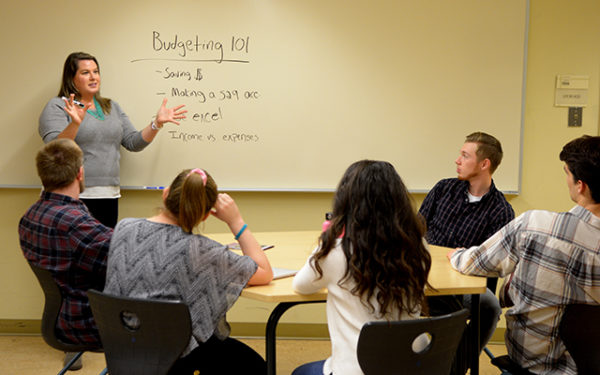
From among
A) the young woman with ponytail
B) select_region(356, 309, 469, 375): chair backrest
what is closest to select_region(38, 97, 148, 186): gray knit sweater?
the young woman with ponytail

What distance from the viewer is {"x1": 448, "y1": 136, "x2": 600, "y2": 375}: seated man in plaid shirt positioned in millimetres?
1747

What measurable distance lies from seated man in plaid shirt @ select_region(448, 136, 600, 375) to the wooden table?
0.55ft

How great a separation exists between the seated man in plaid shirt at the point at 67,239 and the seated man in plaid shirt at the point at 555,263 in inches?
56.3

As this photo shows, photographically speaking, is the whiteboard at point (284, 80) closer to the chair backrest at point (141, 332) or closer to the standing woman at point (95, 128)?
the standing woman at point (95, 128)

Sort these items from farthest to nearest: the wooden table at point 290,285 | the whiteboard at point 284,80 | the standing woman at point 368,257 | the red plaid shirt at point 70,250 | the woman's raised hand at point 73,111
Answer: the whiteboard at point 284,80 < the woman's raised hand at point 73,111 < the red plaid shirt at point 70,250 < the wooden table at point 290,285 < the standing woman at point 368,257

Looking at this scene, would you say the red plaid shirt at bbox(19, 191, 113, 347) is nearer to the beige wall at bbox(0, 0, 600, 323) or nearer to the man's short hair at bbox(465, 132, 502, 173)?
the beige wall at bbox(0, 0, 600, 323)

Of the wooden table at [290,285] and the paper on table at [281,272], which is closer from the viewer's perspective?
the wooden table at [290,285]

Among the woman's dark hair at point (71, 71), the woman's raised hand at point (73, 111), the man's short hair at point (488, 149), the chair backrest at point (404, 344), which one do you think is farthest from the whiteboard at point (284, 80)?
the chair backrest at point (404, 344)

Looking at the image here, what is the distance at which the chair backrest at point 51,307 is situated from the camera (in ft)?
6.47

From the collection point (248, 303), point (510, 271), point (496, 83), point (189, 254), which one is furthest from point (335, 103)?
point (189, 254)

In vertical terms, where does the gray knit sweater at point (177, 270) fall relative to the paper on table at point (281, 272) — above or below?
above

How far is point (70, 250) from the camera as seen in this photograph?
1.91 metres

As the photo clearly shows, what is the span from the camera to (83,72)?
310 cm

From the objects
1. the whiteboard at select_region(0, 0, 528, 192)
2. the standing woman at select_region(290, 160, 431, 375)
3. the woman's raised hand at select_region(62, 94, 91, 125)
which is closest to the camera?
the standing woman at select_region(290, 160, 431, 375)
